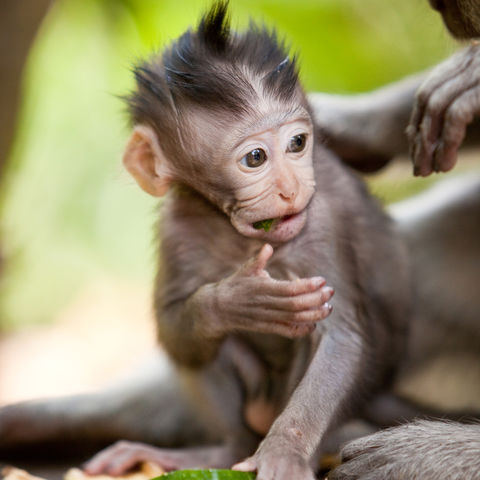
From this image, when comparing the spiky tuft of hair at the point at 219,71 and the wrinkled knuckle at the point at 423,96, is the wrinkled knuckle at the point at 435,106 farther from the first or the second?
the spiky tuft of hair at the point at 219,71

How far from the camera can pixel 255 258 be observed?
8.82 feet

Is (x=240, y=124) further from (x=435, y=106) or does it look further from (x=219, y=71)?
(x=435, y=106)

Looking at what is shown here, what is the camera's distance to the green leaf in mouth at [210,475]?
252 centimetres

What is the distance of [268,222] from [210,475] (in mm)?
816

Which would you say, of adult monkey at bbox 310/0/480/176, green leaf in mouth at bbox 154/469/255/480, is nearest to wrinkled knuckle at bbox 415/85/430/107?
adult monkey at bbox 310/0/480/176

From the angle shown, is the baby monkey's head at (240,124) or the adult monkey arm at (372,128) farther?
the adult monkey arm at (372,128)

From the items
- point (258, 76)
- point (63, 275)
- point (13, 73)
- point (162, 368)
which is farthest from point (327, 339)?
point (63, 275)

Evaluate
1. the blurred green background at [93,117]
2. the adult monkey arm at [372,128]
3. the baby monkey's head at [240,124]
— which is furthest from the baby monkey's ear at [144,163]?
the blurred green background at [93,117]

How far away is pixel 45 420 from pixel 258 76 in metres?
2.03

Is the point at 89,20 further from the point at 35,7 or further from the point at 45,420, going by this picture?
the point at 45,420

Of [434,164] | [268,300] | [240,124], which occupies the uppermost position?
[240,124]

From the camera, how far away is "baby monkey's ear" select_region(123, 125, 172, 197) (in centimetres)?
307

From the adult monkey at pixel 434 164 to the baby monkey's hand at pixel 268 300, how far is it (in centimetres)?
50

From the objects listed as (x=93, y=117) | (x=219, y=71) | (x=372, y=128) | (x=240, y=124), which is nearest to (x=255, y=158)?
(x=240, y=124)
